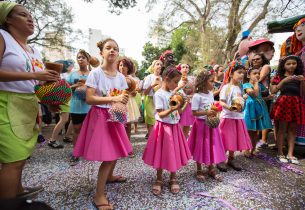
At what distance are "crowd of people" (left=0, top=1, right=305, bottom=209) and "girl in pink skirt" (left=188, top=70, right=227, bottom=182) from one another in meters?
0.01

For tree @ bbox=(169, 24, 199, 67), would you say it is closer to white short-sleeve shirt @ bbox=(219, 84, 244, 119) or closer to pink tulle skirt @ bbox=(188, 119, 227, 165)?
white short-sleeve shirt @ bbox=(219, 84, 244, 119)

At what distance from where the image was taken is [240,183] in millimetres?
2746

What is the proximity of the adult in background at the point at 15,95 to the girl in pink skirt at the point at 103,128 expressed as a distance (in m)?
0.43

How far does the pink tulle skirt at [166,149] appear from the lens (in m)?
2.43

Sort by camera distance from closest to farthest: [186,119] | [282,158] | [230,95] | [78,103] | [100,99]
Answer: [100,99], [230,95], [78,103], [282,158], [186,119]

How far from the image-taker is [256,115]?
144 inches

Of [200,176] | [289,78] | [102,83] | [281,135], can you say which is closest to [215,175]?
[200,176]

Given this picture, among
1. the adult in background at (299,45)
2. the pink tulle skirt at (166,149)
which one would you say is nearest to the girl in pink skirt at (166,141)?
the pink tulle skirt at (166,149)

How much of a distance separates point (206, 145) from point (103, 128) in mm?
1463

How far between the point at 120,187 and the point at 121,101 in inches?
50.1

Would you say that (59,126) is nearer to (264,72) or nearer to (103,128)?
(103,128)

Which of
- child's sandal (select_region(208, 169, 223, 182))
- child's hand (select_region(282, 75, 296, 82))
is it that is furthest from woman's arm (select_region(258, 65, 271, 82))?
child's sandal (select_region(208, 169, 223, 182))

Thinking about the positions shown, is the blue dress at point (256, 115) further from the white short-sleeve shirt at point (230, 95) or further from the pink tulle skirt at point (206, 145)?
the pink tulle skirt at point (206, 145)

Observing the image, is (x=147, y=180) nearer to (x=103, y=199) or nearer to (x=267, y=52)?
(x=103, y=199)
